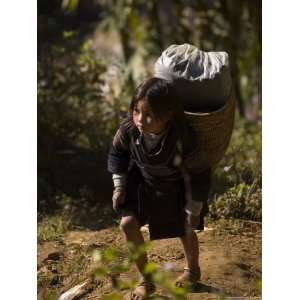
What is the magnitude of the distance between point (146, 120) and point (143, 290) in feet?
2.39

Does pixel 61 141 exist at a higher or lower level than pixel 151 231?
higher

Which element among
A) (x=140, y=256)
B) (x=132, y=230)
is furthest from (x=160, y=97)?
(x=140, y=256)

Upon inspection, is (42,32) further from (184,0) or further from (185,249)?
(185,249)

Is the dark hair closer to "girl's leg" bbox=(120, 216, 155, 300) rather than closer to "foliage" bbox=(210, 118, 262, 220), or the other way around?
"girl's leg" bbox=(120, 216, 155, 300)

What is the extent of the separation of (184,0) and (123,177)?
3011 mm

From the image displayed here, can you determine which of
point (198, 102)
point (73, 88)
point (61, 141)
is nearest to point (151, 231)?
point (198, 102)

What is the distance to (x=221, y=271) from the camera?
3777 mm

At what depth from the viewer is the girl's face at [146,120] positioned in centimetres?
350

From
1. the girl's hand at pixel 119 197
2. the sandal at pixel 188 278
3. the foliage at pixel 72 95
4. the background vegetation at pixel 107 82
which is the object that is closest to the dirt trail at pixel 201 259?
the sandal at pixel 188 278

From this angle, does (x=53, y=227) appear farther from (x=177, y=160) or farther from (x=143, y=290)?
(x=177, y=160)

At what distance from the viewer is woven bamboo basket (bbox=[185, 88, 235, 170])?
11.6 ft

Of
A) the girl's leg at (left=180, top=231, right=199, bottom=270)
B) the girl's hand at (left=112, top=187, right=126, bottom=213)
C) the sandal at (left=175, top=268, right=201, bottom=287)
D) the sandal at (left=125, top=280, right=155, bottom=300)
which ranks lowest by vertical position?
the sandal at (left=125, top=280, right=155, bottom=300)

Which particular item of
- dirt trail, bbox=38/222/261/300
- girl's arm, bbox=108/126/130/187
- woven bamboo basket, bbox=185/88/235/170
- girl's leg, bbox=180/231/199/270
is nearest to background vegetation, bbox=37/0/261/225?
dirt trail, bbox=38/222/261/300
